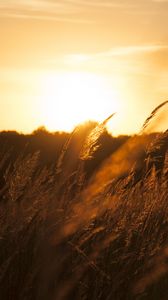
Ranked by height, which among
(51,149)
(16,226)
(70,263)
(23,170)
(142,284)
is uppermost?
(51,149)

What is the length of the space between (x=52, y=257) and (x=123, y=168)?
946 mm

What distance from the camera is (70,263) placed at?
2934mm

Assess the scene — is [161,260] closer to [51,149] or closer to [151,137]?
[151,137]

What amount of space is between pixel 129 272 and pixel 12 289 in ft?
2.19

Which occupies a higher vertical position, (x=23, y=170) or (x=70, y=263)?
(x=23, y=170)

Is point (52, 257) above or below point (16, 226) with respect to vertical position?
below

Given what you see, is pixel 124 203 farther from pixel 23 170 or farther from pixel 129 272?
pixel 23 170

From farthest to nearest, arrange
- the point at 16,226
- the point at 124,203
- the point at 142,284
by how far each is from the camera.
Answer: the point at 124,203 → the point at 142,284 → the point at 16,226

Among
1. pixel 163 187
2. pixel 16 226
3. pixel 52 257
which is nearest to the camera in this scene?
pixel 52 257

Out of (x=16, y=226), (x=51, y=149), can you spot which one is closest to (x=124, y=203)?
(x=16, y=226)

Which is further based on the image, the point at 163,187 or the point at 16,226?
the point at 163,187

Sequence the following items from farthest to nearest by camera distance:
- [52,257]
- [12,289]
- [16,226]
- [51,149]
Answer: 1. [51,149]
2. [12,289]
3. [16,226]
4. [52,257]

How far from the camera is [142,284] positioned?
300 cm

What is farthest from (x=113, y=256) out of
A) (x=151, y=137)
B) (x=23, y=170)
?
(x=23, y=170)
